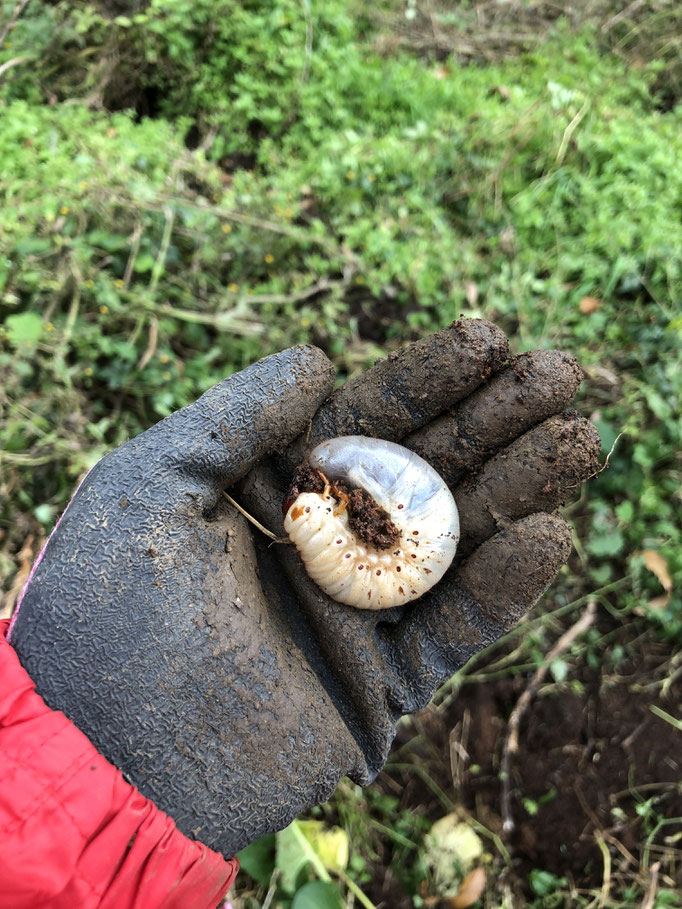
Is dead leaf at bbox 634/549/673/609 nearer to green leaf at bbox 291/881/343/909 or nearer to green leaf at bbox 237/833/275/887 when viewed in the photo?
green leaf at bbox 291/881/343/909

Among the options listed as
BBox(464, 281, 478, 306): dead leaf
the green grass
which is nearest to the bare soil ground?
the green grass

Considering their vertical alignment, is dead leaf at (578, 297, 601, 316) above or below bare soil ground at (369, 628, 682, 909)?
above

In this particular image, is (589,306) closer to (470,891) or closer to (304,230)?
(304,230)

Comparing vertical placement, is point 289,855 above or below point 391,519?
below

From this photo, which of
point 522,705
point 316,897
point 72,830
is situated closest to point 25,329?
point 72,830

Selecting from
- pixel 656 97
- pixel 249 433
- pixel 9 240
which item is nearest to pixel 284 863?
pixel 249 433

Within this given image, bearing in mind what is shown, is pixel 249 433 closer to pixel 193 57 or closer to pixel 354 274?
pixel 354 274
